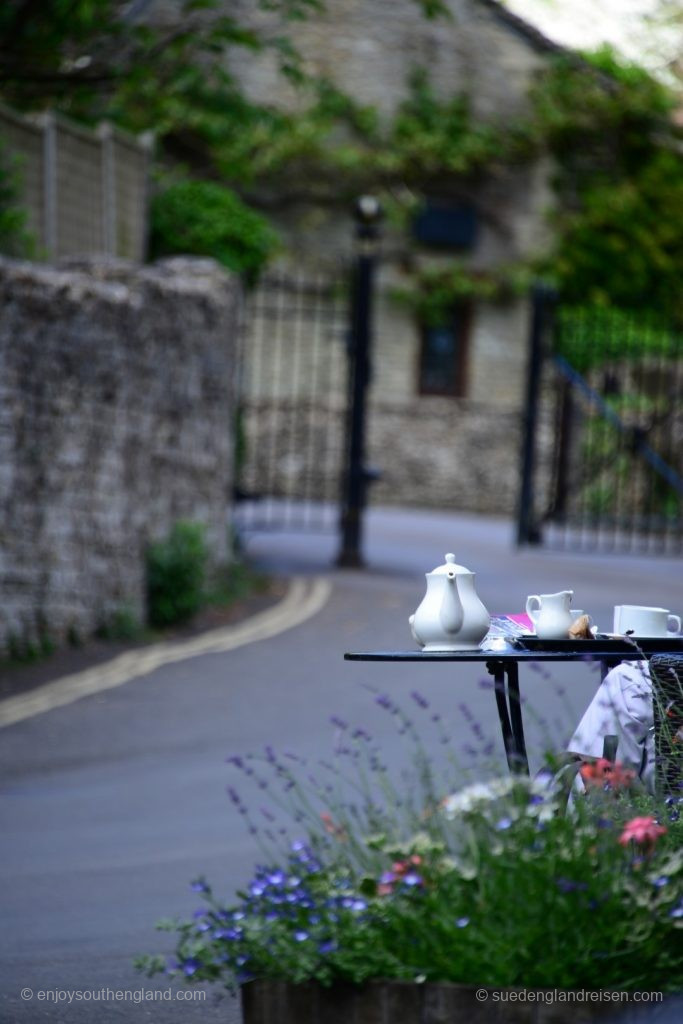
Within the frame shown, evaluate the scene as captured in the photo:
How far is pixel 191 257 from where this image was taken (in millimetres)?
14375

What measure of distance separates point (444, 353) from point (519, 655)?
2232 centimetres

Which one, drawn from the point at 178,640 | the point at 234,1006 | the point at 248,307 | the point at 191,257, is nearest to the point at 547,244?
the point at 248,307

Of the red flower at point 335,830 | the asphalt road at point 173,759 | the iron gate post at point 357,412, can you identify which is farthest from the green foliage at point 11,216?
the red flower at point 335,830

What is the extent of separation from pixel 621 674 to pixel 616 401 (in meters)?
18.4

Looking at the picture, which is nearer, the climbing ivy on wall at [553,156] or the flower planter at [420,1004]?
the flower planter at [420,1004]

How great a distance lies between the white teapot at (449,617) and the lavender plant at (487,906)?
0.71m

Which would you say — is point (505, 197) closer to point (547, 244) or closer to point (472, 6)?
point (547, 244)

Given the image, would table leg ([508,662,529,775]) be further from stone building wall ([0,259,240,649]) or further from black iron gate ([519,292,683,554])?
black iron gate ([519,292,683,554])

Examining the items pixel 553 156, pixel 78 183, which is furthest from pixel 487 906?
pixel 553 156

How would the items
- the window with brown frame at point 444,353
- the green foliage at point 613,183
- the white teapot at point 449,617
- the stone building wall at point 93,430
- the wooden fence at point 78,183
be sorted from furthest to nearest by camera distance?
the window with brown frame at point 444,353 < the green foliage at point 613,183 < the wooden fence at point 78,183 < the stone building wall at point 93,430 < the white teapot at point 449,617

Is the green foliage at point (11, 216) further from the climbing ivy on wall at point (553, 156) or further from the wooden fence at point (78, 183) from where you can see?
the climbing ivy on wall at point (553, 156)

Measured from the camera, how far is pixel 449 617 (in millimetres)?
4332

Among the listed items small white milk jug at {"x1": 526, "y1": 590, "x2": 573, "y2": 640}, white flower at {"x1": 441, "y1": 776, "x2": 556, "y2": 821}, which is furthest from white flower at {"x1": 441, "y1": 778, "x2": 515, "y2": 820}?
small white milk jug at {"x1": 526, "y1": 590, "x2": 573, "y2": 640}

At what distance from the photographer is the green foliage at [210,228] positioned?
14.9 metres
